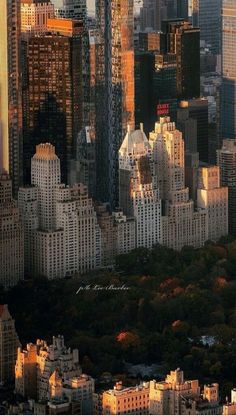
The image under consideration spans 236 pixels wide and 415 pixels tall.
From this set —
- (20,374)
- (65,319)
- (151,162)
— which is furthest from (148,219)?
(20,374)

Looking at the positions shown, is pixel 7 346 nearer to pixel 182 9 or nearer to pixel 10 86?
pixel 10 86

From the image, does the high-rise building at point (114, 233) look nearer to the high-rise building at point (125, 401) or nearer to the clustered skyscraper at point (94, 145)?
the clustered skyscraper at point (94, 145)

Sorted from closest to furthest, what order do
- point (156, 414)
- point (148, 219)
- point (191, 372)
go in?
1. point (156, 414)
2. point (191, 372)
3. point (148, 219)

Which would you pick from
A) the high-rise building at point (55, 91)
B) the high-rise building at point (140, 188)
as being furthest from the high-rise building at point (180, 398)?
the high-rise building at point (55, 91)

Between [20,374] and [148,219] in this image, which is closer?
[20,374]

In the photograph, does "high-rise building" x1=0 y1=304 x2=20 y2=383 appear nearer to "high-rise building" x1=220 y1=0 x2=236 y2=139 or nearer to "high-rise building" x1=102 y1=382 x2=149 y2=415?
"high-rise building" x1=102 y1=382 x2=149 y2=415

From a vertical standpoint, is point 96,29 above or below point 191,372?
above

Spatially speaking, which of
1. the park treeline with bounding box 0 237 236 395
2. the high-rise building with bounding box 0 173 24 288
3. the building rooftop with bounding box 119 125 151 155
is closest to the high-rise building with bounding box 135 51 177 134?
the building rooftop with bounding box 119 125 151 155

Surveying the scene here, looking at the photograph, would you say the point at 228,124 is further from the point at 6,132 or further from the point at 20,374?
the point at 20,374
